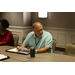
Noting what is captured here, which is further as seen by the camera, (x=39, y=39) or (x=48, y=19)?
(x=48, y=19)

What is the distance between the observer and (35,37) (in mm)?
2273

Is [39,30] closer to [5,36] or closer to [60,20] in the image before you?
[5,36]

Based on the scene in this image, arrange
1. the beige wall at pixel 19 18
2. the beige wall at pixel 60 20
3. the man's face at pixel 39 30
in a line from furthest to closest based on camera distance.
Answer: the beige wall at pixel 19 18
the beige wall at pixel 60 20
the man's face at pixel 39 30

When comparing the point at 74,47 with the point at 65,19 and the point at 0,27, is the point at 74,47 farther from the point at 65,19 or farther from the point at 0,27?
the point at 65,19

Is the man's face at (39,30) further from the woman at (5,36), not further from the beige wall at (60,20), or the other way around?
the beige wall at (60,20)

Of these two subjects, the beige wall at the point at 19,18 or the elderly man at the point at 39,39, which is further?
the beige wall at the point at 19,18

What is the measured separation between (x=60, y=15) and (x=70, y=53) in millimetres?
3545

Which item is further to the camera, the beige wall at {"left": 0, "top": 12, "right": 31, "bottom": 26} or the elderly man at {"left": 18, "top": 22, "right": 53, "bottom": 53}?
the beige wall at {"left": 0, "top": 12, "right": 31, "bottom": 26}

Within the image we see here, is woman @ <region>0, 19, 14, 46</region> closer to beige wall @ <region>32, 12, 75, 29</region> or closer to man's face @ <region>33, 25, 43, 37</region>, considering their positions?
man's face @ <region>33, 25, 43, 37</region>

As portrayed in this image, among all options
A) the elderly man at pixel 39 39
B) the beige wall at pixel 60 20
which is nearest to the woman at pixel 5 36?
the elderly man at pixel 39 39

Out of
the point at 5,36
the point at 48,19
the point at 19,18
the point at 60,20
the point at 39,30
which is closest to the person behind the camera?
the point at 39,30

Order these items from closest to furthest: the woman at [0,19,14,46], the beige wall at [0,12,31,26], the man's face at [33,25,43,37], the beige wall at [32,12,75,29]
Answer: the man's face at [33,25,43,37] < the woman at [0,19,14,46] < the beige wall at [32,12,75,29] < the beige wall at [0,12,31,26]

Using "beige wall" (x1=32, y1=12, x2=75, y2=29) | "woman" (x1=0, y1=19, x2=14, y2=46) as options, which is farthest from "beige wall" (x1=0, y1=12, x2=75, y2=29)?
"woman" (x1=0, y1=19, x2=14, y2=46)

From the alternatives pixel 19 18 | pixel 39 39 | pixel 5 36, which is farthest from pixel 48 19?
pixel 39 39
